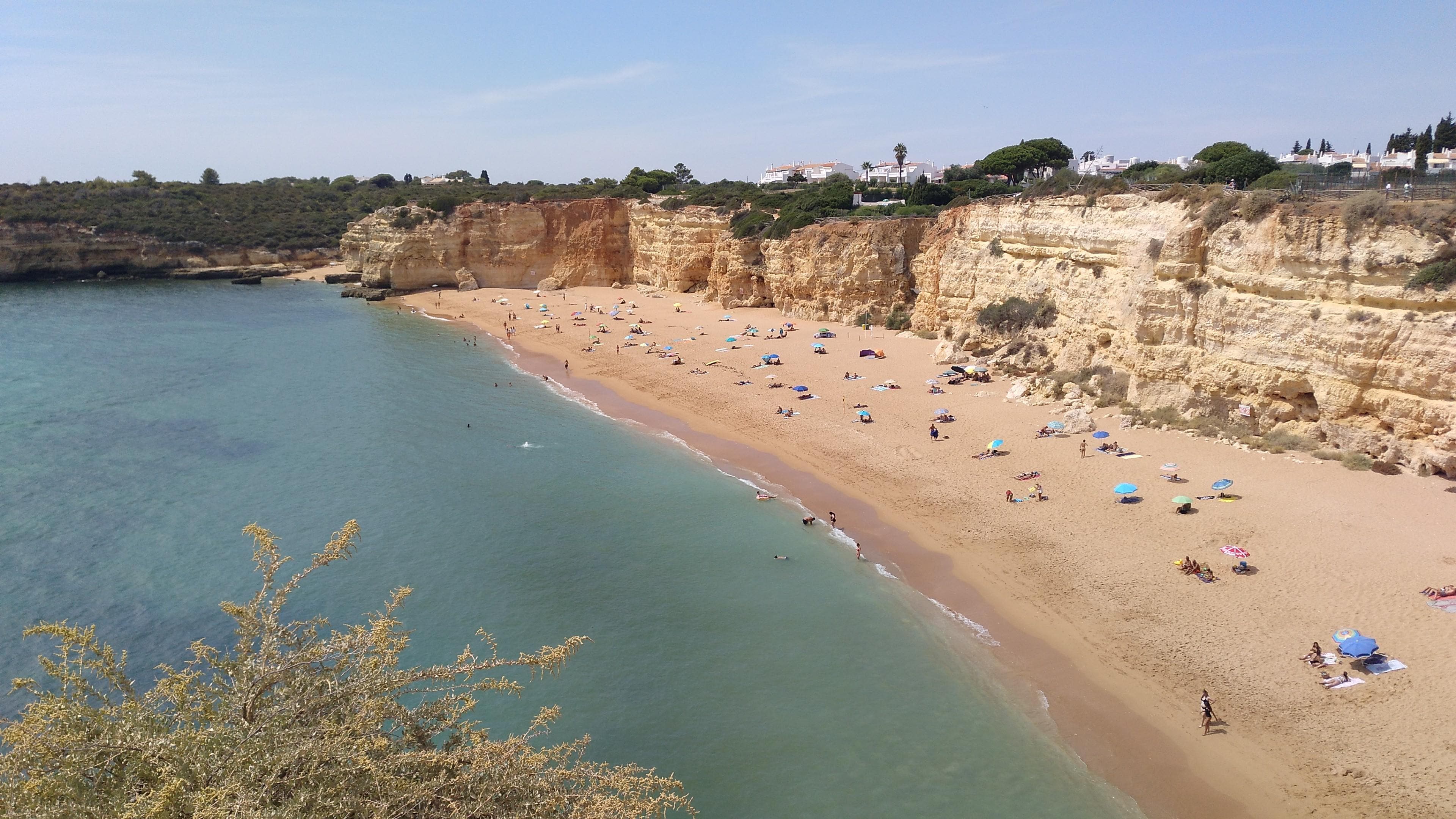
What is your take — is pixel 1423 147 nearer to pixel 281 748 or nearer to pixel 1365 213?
pixel 1365 213

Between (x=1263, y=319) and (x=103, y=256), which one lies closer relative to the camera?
(x=1263, y=319)

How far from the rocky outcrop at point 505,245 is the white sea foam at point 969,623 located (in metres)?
47.3

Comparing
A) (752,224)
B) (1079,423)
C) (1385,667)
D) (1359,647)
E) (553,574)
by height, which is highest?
(752,224)

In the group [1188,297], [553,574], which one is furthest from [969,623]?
[1188,297]

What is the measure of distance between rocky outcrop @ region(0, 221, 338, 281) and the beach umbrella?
251 ft

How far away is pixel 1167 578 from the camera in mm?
17469

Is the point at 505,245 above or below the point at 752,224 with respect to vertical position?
below

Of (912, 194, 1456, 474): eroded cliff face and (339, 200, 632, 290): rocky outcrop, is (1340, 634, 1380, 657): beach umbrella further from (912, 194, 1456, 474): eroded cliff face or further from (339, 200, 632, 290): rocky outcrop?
(339, 200, 632, 290): rocky outcrop

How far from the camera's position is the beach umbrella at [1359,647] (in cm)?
1381

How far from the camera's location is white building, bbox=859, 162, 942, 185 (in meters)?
79.8

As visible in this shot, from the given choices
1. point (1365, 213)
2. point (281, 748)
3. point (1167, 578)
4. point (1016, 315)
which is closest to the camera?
point (281, 748)

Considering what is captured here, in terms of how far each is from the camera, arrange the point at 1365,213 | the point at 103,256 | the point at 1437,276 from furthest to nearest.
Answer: the point at 103,256, the point at 1365,213, the point at 1437,276

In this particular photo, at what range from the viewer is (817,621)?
17625 millimetres

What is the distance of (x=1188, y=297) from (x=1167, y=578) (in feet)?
36.4
